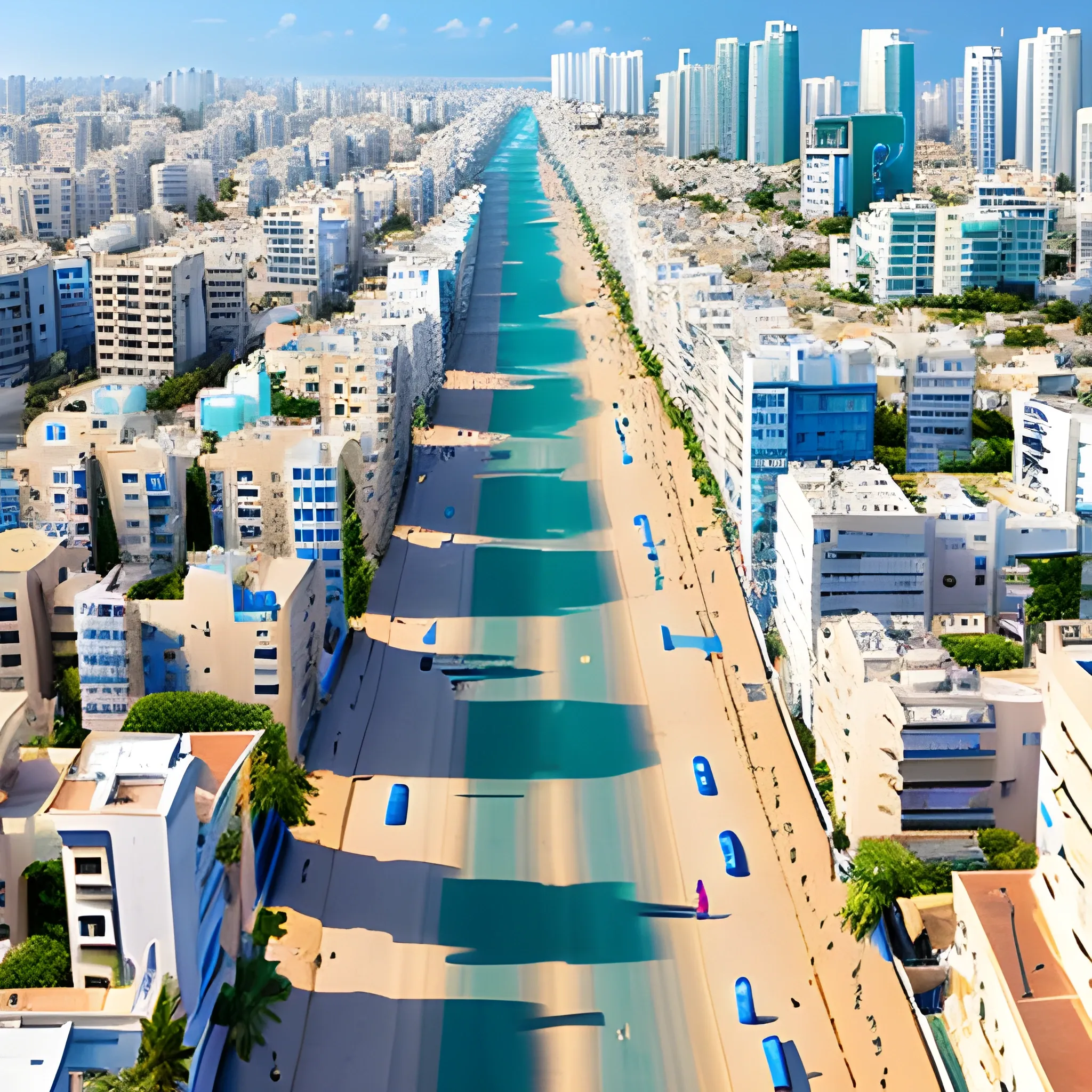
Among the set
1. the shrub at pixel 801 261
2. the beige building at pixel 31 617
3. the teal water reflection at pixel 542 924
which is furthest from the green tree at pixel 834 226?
the teal water reflection at pixel 542 924

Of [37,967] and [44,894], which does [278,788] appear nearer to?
[44,894]

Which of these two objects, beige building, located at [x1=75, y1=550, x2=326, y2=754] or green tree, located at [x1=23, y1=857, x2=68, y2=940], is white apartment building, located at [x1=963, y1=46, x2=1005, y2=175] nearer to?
beige building, located at [x1=75, y1=550, x2=326, y2=754]

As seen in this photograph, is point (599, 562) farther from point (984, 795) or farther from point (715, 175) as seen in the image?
point (715, 175)

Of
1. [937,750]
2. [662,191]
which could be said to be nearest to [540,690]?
[937,750]

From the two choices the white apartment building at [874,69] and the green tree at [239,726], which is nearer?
the green tree at [239,726]

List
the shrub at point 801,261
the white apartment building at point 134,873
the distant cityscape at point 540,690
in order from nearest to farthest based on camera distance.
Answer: the white apartment building at point 134,873 < the distant cityscape at point 540,690 < the shrub at point 801,261

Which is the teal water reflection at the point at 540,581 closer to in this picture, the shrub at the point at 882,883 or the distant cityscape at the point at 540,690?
the distant cityscape at the point at 540,690
